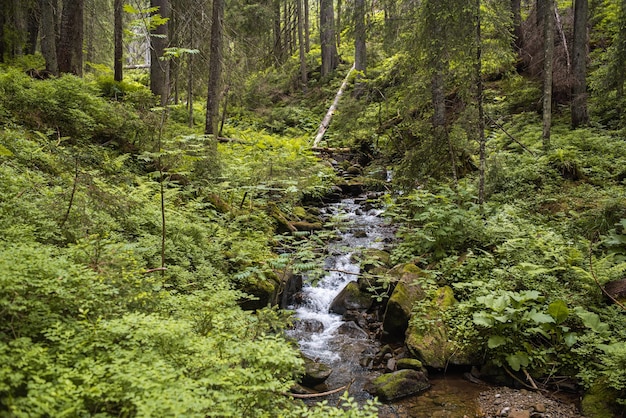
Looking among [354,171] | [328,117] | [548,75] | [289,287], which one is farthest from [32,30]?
[548,75]

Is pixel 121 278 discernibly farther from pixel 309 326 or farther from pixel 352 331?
pixel 352 331

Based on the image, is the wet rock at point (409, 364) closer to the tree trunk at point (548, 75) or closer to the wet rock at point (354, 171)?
the tree trunk at point (548, 75)

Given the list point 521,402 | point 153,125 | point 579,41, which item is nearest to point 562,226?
point 521,402

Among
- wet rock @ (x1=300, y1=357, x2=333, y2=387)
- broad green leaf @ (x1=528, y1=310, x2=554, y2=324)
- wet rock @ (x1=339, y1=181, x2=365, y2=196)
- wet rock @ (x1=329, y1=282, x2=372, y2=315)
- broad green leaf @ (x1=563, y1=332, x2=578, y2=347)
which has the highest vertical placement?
wet rock @ (x1=339, y1=181, x2=365, y2=196)

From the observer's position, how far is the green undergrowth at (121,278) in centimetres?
266

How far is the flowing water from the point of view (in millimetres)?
5309

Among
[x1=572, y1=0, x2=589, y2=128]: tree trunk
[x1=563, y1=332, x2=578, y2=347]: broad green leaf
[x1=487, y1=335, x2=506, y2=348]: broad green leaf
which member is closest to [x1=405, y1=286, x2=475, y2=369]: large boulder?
[x1=487, y1=335, x2=506, y2=348]: broad green leaf

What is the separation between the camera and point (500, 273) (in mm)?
6645

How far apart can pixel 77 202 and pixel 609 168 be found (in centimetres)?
1135

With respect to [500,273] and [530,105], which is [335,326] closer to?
[500,273]

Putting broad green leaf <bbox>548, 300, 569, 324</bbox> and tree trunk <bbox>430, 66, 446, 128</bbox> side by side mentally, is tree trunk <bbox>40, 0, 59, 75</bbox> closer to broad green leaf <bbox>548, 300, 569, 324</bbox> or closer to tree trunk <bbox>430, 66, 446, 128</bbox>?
tree trunk <bbox>430, 66, 446, 128</bbox>

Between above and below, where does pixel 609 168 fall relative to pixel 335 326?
above

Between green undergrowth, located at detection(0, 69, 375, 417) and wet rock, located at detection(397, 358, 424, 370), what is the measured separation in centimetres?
110

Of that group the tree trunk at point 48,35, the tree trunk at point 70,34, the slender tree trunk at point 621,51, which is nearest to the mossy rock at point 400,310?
the slender tree trunk at point 621,51
